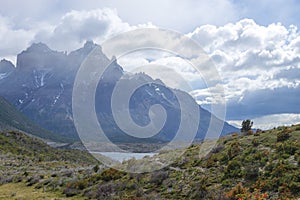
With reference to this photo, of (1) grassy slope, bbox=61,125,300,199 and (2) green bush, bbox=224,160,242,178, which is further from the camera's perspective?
Answer: (2) green bush, bbox=224,160,242,178

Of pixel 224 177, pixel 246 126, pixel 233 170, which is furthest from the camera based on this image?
pixel 246 126

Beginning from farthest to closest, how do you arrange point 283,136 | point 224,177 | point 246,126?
1. point 246,126
2. point 283,136
3. point 224,177

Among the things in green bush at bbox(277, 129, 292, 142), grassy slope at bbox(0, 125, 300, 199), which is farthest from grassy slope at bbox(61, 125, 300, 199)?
green bush at bbox(277, 129, 292, 142)

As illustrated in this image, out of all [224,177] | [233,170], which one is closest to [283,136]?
[233,170]

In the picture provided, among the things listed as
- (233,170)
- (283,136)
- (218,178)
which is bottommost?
(218,178)

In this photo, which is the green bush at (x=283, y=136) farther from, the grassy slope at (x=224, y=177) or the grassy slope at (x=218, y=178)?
the grassy slope at (x=224, y=177)

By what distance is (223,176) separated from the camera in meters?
18.5

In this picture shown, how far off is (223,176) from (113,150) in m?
66.5

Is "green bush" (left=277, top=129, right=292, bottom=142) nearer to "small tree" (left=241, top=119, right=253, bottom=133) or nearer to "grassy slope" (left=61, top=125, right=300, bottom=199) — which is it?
"grassy slope" (left=61, top=125, right=300, bottom=199)

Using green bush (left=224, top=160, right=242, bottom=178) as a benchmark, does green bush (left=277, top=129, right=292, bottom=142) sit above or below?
above

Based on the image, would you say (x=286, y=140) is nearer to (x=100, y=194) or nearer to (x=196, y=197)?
(x=196, y=197)

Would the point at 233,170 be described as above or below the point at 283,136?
below

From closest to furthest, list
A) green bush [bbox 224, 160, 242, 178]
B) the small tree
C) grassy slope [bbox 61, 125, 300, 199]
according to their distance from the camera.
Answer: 1. grassy slope [bbox 61, 125, 300, 199]
2. green bush [bbox 224, 160, 242, 178]
3. the small tree

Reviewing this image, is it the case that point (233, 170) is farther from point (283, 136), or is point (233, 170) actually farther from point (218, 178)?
point (283, 136)
